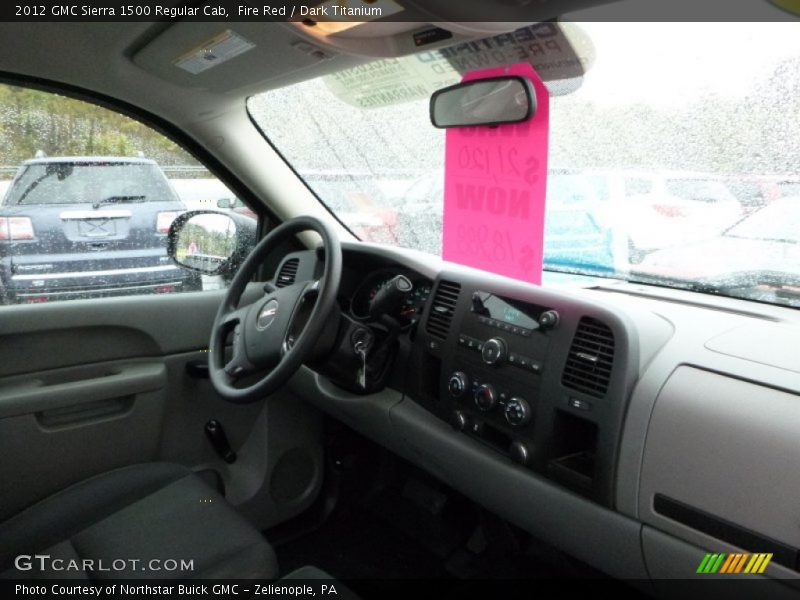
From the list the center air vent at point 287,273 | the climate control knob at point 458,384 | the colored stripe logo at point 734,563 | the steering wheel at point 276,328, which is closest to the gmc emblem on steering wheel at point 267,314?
the steering wheel at point 276,328

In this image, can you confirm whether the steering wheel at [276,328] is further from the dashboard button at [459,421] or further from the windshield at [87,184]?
the windshield at [87,184]

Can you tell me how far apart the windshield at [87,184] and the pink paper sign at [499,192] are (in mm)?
1191

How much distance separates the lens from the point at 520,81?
69.3 inches

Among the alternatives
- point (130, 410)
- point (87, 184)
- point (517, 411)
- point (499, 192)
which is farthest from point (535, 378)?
point (87, 184)

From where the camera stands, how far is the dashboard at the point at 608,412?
123 cm

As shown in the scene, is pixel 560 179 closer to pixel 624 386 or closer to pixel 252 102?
pixel 624 386

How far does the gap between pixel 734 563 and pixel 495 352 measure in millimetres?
713

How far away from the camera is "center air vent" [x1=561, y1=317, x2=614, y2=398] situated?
4.83 ft

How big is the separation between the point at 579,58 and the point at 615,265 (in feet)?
2.23

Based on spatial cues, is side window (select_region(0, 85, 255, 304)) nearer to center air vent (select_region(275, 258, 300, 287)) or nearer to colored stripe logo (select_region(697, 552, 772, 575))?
center air vent (select_region(275, 258, 300, 287))

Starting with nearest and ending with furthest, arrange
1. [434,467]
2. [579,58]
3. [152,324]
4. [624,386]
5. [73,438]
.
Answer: [624,386], [579,58], [434,467], [73,438], [152,324]

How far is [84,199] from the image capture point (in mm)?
2348

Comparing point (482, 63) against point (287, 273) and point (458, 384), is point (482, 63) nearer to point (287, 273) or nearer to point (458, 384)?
point (458, 384)

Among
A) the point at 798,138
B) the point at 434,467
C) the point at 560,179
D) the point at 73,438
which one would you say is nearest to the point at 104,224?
the point at 73,438
